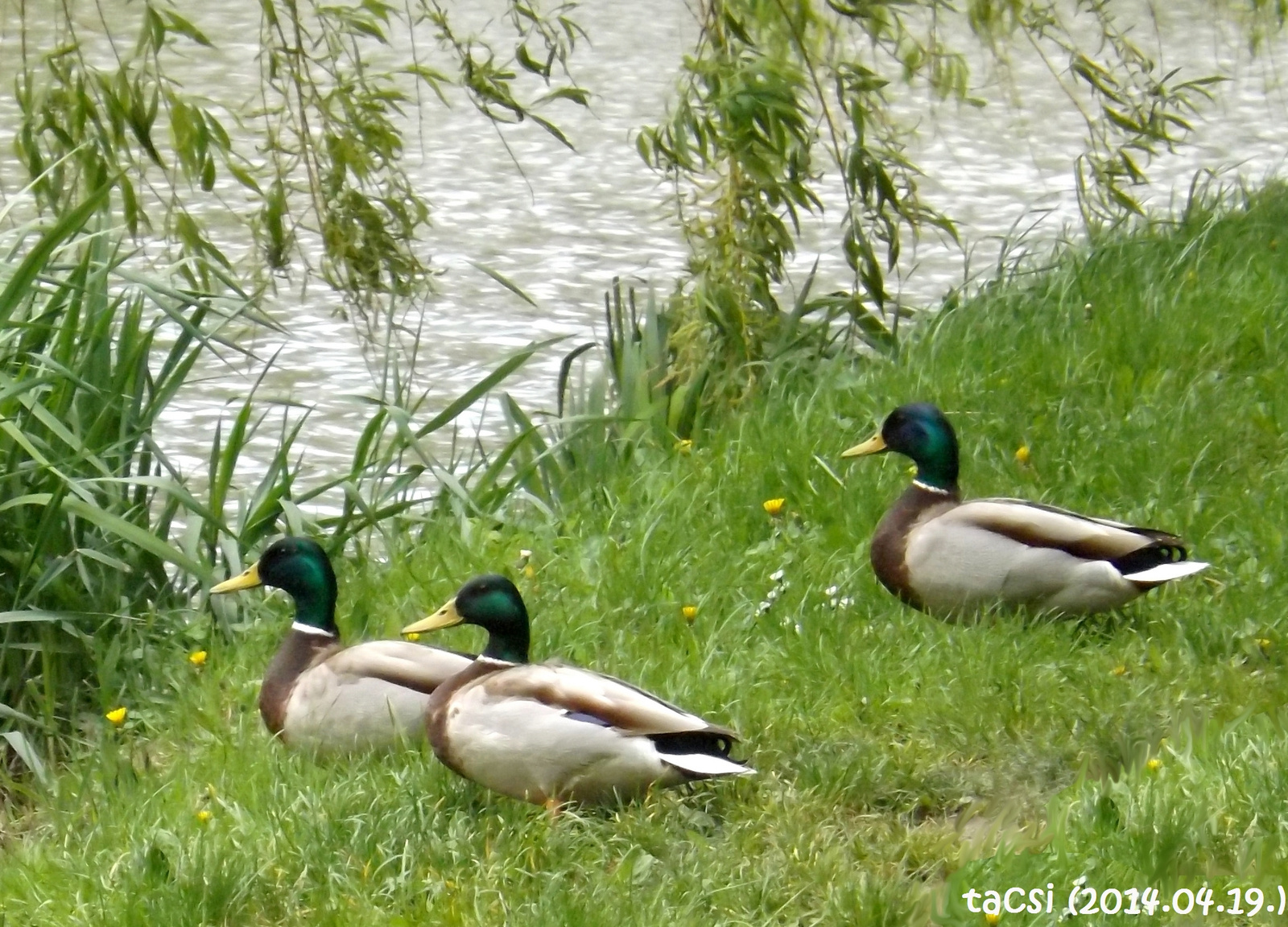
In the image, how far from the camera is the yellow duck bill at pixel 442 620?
3877 mm

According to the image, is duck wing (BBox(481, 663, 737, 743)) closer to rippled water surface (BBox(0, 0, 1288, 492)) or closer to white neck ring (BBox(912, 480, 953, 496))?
white neck ring (BBox(912, 480, 953, 496))

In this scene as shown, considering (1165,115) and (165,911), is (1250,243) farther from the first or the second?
(165,911)

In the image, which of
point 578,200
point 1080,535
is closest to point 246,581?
point 1080,535

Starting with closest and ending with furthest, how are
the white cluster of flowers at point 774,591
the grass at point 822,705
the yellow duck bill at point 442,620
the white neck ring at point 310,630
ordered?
the grass at point 822,705, the yellow duck bill at point 442,620, the white neck ring at point 310,630, the white cluster of flowers at point 774,591

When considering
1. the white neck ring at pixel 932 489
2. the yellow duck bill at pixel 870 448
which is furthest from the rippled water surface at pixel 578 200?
the white neck ring at pixel 932 489

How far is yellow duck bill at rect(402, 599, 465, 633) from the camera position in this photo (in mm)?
3877

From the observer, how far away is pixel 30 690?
4742mm

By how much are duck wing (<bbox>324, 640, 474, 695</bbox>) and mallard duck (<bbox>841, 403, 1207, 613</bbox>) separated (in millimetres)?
1138

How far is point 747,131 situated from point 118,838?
233 cm

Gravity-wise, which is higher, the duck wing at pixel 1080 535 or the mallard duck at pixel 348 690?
the duck wing at pixel 1080 535

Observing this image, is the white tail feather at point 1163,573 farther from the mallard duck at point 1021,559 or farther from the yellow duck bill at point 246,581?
the yellow duck bill at point 246,581

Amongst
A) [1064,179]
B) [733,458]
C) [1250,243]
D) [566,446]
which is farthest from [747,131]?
[1064,179]

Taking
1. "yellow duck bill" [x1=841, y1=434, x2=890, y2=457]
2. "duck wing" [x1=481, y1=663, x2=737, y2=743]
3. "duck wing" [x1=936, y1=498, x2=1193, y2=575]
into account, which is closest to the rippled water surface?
"yellow duck bill" [x1=841, y1=434, x2=890, y2=457]

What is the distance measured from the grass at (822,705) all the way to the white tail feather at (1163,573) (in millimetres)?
136
